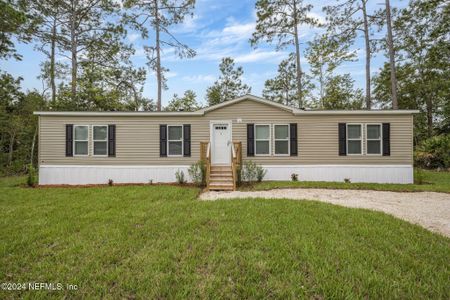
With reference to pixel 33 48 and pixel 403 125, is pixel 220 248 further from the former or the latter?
pixel 33 48

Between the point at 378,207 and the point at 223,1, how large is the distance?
1199 cm

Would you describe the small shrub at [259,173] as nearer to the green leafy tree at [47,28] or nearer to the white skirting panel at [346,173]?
the white skirting panel at [346,173]

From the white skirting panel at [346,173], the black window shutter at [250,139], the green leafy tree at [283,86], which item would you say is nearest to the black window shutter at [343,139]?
the white skirting panel at [346,173]

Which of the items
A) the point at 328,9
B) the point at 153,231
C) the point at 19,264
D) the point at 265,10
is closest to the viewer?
the point at 19,264

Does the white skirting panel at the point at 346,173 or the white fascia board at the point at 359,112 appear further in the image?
the white skirting panel at the point at 346,173

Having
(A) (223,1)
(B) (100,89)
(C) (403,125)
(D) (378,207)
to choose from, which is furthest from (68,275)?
(B) (100,89)

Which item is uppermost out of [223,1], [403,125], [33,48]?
[223,1]

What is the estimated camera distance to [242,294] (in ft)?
7.38

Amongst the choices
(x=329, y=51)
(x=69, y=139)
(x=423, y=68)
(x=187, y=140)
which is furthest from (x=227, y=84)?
(x=423, y=68)

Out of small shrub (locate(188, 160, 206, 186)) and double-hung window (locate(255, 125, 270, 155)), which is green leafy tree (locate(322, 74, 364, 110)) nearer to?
double-hung window (locate(255, 125, 270, 155))

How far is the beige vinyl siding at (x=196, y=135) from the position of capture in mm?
9438

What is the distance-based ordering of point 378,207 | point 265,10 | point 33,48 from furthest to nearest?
point 33,48 < point 265,10 < point 378,207

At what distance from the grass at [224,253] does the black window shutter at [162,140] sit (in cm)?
469

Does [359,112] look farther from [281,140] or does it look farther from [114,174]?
[114,174]
